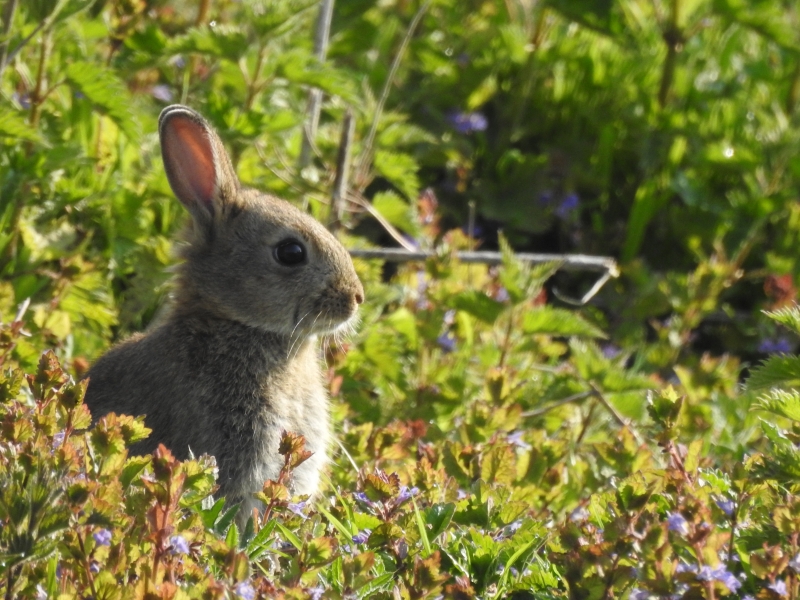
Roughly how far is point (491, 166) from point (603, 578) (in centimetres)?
526

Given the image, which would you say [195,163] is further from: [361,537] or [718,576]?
[718,576]

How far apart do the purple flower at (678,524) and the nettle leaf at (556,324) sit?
2.54m

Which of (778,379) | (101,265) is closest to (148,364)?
(101,265)

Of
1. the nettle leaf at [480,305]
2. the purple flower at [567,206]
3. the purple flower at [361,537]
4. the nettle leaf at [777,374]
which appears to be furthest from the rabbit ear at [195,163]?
the purple flower at [567,206]

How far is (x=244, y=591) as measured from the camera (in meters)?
2.82

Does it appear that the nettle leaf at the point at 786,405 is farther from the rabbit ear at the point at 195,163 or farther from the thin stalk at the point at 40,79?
the thin stalk at the point at 40,79

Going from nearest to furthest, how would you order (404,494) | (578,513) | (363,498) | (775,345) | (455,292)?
(404,494), (363,498), (578,513), (455,292), (775,345)

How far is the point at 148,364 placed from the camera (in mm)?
4484

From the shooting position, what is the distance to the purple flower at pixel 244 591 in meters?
2.78

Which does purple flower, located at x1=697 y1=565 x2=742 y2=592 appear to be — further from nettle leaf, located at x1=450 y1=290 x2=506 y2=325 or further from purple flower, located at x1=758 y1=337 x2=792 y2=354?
purple flower, located at x1=758 y1=337 x2=792 y2=354

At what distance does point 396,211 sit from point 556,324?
121cm

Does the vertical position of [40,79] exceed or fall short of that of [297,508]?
it falls short

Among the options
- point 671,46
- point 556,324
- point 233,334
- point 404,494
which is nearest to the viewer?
point 404,494

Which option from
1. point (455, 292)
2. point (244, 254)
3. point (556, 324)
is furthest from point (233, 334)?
point (556, 324)
